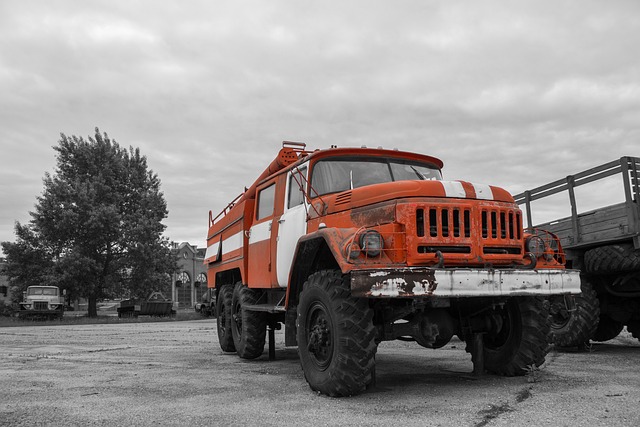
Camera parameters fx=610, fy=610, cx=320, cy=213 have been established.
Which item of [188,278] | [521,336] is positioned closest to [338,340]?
[521,336]

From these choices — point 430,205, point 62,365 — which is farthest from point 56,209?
point 430,205

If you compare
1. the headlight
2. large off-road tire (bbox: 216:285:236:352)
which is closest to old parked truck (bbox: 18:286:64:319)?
large off-road tire (bbox: 216:285:236:352)

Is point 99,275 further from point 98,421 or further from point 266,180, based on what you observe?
point 98,421

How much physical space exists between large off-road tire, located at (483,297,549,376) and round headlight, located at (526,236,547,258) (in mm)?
510

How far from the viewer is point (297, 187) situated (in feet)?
25.2

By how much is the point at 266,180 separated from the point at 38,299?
25299 mm

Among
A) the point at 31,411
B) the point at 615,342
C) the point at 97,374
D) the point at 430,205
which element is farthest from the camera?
the point at 615,342

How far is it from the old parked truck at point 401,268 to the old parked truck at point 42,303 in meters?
25.1

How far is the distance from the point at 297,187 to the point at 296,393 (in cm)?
265

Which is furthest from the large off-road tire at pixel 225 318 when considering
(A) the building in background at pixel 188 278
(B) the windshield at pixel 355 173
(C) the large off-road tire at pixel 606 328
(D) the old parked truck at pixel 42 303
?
(A) the building in background at pixel 188 278

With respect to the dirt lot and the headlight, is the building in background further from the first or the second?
the headlight

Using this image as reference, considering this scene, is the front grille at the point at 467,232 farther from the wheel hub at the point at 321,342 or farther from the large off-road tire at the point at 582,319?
the large off-road tire at the point at 582,319

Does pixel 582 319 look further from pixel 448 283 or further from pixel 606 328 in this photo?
pixel 448 283

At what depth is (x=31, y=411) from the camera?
5273mm
